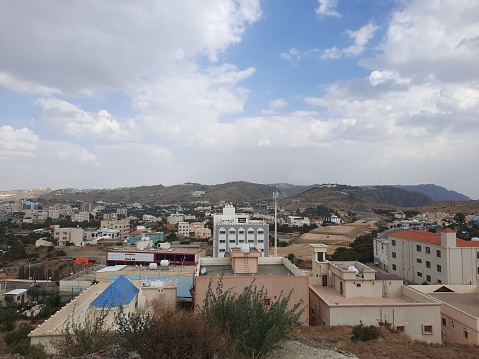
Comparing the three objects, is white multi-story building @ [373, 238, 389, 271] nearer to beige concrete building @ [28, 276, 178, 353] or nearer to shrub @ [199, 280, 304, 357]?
beige concrete building @ [28, 276, 178, 353]

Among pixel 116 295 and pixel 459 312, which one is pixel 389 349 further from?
pixel 116 295

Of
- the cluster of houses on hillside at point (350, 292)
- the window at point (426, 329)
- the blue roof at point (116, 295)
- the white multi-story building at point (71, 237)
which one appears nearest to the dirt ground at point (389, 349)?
the cluster of houses on hillside at point (350, 292)

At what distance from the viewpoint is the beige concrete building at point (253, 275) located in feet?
54.0

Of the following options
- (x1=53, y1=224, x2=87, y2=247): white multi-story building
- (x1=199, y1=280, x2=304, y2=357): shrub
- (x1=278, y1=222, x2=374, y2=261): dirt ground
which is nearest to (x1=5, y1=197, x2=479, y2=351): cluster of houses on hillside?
(x1=199, y1=280, x2=304, y2=357): shrub

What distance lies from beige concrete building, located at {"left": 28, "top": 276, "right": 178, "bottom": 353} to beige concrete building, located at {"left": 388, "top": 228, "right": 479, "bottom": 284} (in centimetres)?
1940

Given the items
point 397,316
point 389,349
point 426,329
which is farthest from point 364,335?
point 426,329

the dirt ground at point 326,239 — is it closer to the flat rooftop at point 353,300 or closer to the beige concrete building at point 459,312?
the beige concrete building at point 459,312

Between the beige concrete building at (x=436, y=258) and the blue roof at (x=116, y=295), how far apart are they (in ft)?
70.9

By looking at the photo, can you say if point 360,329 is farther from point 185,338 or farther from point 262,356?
point 185,338

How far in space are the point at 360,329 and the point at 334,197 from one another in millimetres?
134960

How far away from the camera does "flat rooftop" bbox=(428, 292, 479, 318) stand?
17.1 metres

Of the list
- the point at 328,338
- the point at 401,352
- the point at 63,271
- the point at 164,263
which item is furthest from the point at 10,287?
the point at 401,352

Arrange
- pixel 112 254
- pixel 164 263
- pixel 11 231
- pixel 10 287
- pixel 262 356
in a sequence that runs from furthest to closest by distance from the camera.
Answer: pixel 11 231 < pixel 112 254 < pixel 10 287 < pixel 164 263 < pixel 262 356

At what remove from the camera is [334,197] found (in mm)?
143125
